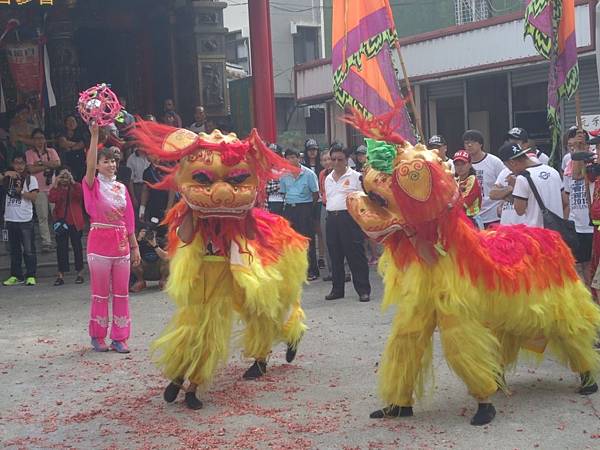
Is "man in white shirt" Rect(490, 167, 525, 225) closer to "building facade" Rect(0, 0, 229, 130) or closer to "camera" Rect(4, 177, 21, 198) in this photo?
"camera" Rect(4, 177, 21, 198)

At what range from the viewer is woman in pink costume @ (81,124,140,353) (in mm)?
7332

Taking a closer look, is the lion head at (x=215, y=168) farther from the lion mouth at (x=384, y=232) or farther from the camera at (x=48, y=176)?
the camera at (x=48, y=176)

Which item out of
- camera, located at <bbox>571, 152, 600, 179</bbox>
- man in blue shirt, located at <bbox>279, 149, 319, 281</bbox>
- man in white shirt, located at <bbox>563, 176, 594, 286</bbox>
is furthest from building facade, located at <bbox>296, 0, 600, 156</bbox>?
camera, located at <bbox>571, 152, 600, 179</bbox>

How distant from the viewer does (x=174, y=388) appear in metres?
5.90

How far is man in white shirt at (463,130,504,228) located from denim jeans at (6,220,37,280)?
19.3ft

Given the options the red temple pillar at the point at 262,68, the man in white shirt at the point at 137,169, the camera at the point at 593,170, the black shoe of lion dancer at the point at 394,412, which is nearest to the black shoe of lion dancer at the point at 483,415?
the black shoe of lion dancer at the point at 394,412

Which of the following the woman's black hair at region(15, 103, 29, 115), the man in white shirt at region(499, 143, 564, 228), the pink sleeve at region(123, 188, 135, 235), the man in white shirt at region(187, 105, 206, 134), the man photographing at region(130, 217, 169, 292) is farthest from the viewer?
the man in white shirt at region(187, 105, 206, 134)

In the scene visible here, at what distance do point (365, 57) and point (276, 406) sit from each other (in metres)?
5.56

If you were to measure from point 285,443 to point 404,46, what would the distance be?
15.0m

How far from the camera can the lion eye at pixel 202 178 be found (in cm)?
578

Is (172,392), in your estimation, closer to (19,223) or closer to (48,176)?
(19,223)

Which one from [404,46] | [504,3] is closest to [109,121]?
[404,46]

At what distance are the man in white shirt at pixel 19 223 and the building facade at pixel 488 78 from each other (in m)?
5.49

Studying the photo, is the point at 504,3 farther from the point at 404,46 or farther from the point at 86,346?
the point at 86,346
